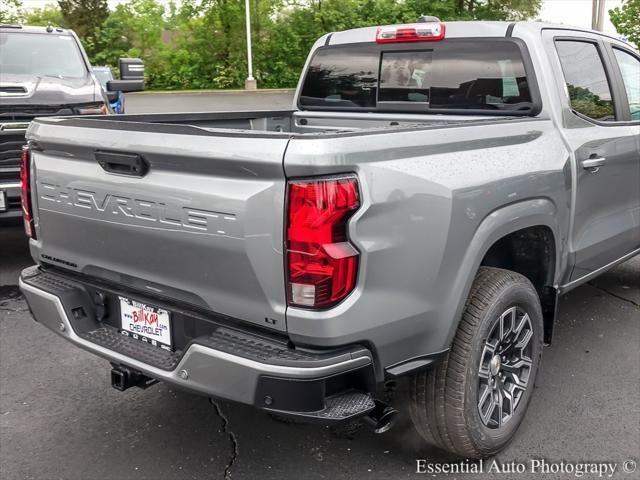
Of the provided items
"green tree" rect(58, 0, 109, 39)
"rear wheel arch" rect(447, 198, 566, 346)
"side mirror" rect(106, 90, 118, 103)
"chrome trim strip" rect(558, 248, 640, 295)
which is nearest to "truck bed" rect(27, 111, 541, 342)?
"rear wheel arch" rect(447, 198, 566, 346)

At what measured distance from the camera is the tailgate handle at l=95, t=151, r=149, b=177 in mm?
2584

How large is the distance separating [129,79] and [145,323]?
5.98 metres

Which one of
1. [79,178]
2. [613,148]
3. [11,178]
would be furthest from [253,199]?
[11,178]

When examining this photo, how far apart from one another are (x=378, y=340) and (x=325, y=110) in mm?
2598

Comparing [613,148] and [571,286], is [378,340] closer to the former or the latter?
[571,286]

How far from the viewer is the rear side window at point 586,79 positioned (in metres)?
3.71

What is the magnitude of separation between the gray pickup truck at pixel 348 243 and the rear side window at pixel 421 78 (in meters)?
0.02

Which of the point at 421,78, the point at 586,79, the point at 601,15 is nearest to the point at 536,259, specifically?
the point at 586,79

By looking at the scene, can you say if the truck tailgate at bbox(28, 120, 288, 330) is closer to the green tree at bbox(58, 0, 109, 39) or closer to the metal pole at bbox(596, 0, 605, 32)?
the metal pole at bbox(596, 0, 605, 32)

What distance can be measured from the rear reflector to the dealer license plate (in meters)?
2.35

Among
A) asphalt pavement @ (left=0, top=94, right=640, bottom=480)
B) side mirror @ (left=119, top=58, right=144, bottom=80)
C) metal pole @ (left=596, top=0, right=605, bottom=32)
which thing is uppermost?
metal pole @ (left=596, top=0, right=605, bottom=32)

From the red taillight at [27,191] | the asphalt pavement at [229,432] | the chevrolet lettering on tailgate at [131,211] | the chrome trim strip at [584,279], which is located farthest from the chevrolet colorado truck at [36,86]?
the chrome trim strip at [584,279]

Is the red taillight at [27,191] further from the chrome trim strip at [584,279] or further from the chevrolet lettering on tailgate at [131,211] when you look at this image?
the chrome trim strip at [584,279]

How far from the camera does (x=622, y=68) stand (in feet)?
14.1
